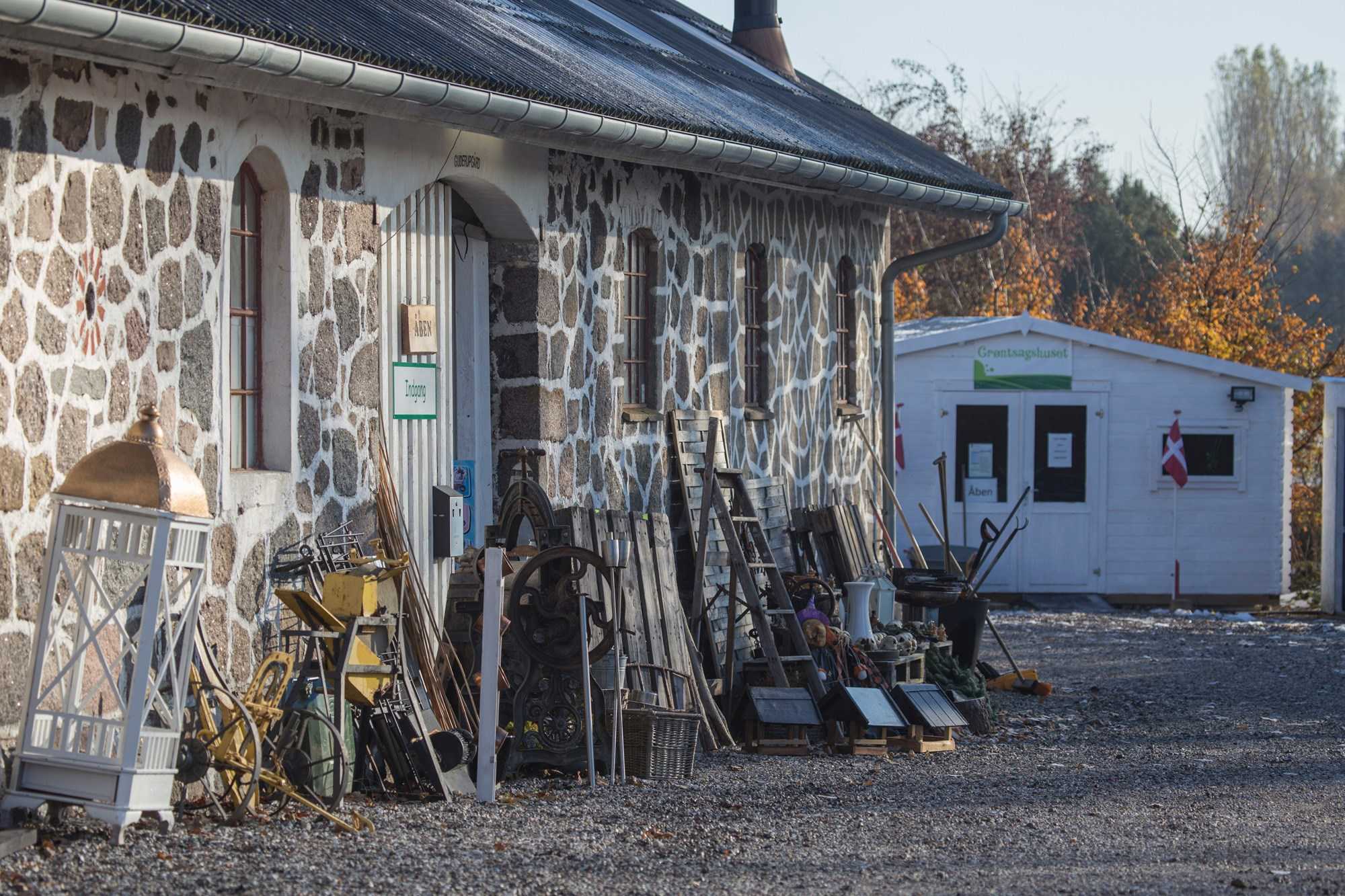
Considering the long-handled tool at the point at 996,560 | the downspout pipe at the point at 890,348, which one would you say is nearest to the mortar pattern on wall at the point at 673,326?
the downspout pipe at the point at 890,348

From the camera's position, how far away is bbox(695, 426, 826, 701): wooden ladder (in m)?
11.0

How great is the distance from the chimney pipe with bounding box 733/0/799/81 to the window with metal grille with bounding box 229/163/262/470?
9.86m

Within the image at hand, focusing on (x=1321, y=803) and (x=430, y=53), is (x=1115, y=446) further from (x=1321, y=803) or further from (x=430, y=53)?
(x=430, y=53)

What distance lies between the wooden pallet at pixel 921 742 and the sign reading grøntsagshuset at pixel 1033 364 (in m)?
11.0

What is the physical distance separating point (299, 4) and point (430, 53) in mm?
631

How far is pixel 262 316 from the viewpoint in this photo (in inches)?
338

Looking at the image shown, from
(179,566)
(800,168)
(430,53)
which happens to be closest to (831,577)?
(800,168)

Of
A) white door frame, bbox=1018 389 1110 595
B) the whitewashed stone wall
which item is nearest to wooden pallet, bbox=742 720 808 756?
the whitewashed stone wall

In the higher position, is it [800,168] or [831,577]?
[800,168]

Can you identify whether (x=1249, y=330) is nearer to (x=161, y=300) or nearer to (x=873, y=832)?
(x=873, y=832)

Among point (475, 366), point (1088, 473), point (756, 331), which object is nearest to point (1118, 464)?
point (1088, 473)

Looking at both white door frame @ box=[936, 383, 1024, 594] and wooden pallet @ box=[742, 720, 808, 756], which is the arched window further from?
white door frame @ box=[936, 383, 1024, 594]

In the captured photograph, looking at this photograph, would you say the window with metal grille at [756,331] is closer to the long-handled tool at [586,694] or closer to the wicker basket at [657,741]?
the wicker basket at [657,741]

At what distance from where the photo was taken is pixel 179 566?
7312 millimetres
